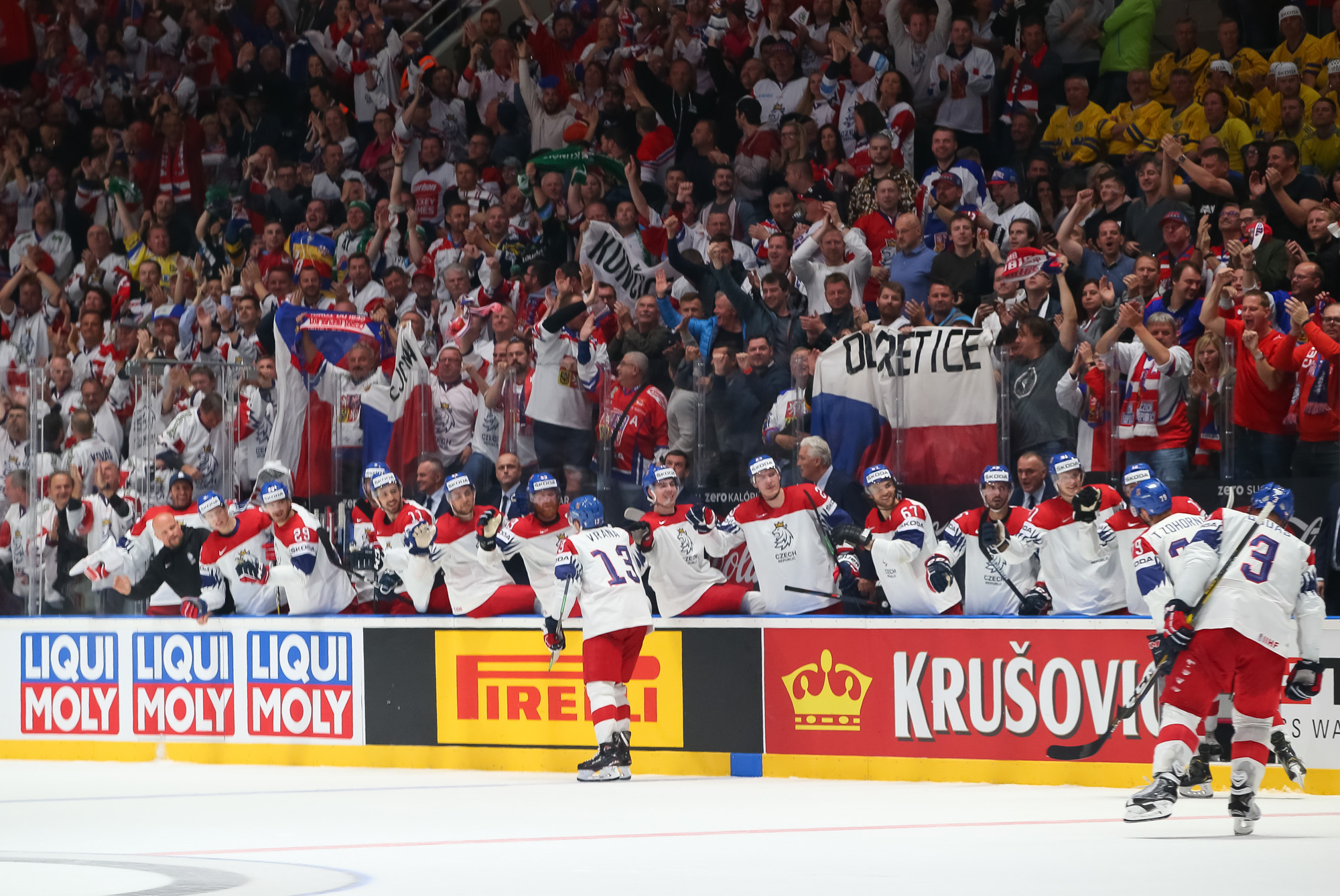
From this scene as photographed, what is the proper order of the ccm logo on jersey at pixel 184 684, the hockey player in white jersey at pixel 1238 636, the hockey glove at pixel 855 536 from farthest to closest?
the ccm logo on jersey at pixel 184 684 → the hockey glove at pixel 855 536 → the hockey player in white jersey at pixel 1238 636

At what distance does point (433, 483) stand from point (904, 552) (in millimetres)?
4045

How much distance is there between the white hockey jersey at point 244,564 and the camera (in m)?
14.6

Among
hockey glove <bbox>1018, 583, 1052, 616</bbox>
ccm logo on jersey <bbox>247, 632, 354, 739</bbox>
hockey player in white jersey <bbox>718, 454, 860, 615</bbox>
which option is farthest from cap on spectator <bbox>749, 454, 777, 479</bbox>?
ccm logo on jersey <bbox>247, 632, 354, 739</bbox>

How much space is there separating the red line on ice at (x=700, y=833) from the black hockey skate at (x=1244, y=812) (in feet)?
2.29

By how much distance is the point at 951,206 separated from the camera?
1421 centimetres

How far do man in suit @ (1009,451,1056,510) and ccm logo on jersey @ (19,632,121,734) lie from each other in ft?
24.8

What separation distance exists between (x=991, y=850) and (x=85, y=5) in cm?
1838

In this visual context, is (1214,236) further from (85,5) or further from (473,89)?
(85,5)

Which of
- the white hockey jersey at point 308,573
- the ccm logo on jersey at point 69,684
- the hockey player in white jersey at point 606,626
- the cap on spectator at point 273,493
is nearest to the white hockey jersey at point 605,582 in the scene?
the hockey player in white jersey at point 606,626

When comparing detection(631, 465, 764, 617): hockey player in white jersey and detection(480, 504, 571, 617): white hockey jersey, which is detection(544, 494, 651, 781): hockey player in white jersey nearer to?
detection(631, 465, 764, 617): hockey player in white jersey

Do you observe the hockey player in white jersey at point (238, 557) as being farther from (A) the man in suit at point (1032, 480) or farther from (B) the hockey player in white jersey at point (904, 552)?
(A) the man in suit at point (1032, 480)

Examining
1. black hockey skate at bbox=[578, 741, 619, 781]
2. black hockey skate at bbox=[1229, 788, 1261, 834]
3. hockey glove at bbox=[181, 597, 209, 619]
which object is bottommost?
black hockey skate at bbox=[578, 741, 619, 781]

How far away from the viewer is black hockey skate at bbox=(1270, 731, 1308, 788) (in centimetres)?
987

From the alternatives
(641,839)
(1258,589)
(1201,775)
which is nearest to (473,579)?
(641,839)
